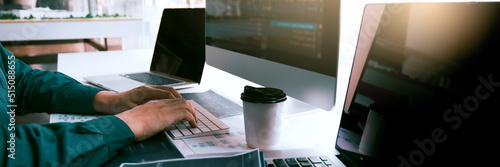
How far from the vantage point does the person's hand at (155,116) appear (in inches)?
26.6

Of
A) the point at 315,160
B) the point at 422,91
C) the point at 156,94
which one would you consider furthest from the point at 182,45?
the point at 422,91

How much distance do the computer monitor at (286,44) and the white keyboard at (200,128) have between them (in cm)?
16

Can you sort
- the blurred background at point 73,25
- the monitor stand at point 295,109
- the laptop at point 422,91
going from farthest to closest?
the blurred background at point 73,25 < the monitor stand at point 295,109 < the laptop at point 422,91

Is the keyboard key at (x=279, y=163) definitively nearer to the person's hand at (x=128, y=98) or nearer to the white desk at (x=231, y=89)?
the white desk at (x=231, y=89)

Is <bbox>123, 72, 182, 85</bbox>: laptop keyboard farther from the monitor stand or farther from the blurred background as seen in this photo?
the blurred background

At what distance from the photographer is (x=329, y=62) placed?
63 centimetres

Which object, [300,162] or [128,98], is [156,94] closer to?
[128,98]

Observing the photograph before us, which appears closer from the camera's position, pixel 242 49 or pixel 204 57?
pixel 242 49

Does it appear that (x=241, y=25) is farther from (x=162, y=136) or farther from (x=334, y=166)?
(x=334, y=166)

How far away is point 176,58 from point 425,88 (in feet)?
3.28

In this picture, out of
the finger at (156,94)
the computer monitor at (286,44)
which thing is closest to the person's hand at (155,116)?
the finger at (156,94)

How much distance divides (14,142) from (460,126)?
66cm

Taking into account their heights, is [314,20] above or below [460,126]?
above

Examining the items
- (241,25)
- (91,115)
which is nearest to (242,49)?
(241,25)
